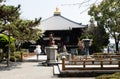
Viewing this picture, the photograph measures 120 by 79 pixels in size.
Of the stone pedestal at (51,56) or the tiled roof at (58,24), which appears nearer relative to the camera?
the stone pedestal at (51,56)

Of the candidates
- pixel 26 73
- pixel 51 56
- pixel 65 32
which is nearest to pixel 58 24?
pixel 65 32

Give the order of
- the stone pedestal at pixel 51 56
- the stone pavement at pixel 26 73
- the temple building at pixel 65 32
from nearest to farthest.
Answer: the stone pavement at pixel 26 73
the stone pedestal at pixel 51 56
the temple building at pixel 65 32

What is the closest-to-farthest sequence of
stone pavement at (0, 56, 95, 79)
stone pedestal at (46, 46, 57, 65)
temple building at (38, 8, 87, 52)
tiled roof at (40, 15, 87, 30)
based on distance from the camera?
stone pavement at (0, 56, 95, 79) → stone pedestal at (46, 46, 57, 65) → temple building at (38, 8, 87, 52) → tiled roof at (40, 15, 87, 30)

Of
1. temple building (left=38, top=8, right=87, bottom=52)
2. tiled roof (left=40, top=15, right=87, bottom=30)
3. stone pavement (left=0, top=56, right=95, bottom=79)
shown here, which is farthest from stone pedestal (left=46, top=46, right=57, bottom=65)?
tiled roof (left=40, top=15, right=87, bottom=30)

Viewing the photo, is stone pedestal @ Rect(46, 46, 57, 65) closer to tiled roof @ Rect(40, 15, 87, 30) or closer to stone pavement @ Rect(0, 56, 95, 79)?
stone pavement @ Rect(0, 56, 95, 79)

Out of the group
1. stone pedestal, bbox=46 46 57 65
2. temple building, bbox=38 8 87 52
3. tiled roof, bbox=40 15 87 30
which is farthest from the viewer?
tiled roof, bbox=40 15 87 30

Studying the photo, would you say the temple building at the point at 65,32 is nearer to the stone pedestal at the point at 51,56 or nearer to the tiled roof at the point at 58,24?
the tiled roof at the point at 58,24

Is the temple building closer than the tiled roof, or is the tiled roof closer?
the temple building

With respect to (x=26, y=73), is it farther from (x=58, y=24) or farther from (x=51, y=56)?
(x=58, y=24)

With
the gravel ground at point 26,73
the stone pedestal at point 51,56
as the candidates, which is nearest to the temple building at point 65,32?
the stone pedestal at point 51,56

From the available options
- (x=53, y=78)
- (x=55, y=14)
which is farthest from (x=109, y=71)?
(x=55, y=14)

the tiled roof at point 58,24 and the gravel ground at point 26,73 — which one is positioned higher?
the tiled roof at point 58,24

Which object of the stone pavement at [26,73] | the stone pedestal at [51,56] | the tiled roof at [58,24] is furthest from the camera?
the tiled roof at [58,24]

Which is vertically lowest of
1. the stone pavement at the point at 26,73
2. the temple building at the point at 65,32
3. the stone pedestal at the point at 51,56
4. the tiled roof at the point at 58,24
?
the stone pavement at the point at 26,73
